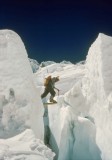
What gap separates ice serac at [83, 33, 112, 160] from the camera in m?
12.7

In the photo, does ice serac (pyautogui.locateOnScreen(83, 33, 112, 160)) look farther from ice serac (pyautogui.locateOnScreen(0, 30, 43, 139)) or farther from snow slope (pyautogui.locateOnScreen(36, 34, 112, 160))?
ice serac (pyautogui.locateOnScreen(0, 30, 43, 139))

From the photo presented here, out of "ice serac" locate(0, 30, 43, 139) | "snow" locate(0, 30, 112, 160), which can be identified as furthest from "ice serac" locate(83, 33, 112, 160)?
"ice serac" locate(0, 30, 43, 139)

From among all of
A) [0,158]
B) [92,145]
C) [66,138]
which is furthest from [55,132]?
[0,158]

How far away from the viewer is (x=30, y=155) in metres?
8.15

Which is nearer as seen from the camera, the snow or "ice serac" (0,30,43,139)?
the snow

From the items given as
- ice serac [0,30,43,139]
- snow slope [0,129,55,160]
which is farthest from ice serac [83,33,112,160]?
snow slope [0,129,55,160]

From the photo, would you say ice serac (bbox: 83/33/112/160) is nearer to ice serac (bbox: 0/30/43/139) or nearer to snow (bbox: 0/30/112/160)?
snow (bbox: 0/30/112/160)

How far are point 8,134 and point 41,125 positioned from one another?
47.7 inches

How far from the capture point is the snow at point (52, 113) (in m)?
9.19

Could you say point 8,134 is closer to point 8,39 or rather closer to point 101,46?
point 8,39

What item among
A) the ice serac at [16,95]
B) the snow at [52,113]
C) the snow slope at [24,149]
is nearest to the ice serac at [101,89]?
→ the snow at [52,113]

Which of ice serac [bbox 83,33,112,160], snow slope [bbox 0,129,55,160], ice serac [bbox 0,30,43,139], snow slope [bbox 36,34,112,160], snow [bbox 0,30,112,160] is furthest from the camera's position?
ice serac [bbox 83,33,112,160]

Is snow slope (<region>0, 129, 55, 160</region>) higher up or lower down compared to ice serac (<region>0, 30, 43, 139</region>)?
lower down

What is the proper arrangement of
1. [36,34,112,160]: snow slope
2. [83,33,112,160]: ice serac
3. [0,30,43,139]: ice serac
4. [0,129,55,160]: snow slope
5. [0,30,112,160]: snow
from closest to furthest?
[0,129,55,160]: snow slope
[0,30,112,160]: snow
[0,30,43,139]: ice serac
[36,34,112,160]: snow slope
[83,33,112,160]: ice serac
